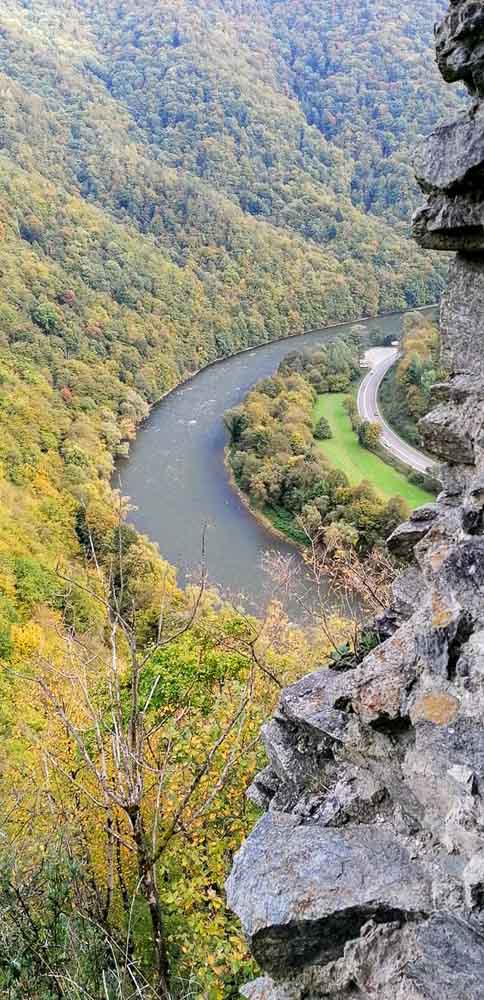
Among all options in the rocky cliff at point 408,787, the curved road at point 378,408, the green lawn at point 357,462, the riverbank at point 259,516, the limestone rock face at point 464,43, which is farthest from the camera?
the curved road at point 378,408

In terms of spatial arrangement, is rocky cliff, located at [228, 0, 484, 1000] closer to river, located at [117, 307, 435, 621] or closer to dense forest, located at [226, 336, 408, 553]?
river, located at [117, 307, 435, 621]

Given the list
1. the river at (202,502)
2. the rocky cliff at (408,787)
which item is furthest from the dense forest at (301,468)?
the rocky cliff at (408,787)

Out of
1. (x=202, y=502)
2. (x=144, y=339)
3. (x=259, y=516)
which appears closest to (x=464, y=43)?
(x=259, y=516)

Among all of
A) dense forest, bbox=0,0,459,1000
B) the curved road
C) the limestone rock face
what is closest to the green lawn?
the curved road

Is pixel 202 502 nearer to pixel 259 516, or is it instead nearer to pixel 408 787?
pixel 259 516

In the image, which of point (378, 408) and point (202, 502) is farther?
point (378, 408)

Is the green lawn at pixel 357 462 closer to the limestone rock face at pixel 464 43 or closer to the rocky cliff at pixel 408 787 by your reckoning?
the rocky cliff at pixel 408 787
